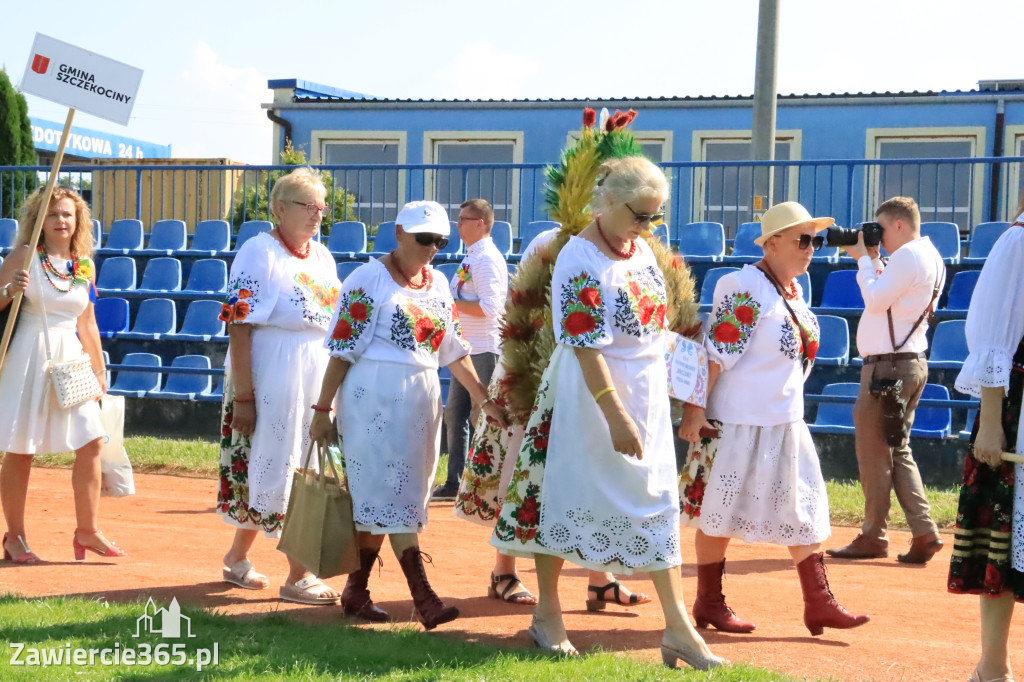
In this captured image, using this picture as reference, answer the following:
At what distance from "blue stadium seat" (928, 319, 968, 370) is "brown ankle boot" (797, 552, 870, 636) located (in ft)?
20.8

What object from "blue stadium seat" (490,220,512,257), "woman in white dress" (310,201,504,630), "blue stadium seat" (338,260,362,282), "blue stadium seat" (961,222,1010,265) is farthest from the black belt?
"blue stadium seat" (338,260,362,282)

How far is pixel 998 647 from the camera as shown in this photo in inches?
186

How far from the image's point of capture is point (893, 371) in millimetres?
7938

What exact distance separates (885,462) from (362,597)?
3.74 meters

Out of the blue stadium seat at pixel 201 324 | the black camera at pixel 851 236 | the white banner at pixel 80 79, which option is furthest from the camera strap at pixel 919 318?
the blue stadium seat at pixel 201 324

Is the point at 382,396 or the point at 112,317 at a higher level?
the point at 112,317

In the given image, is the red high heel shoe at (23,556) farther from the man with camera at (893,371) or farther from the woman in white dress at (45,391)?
the man with camera at (893,371)

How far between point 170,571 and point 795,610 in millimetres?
3482

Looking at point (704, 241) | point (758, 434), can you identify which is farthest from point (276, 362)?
point (704, 241)

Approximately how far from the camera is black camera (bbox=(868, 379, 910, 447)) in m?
7.90

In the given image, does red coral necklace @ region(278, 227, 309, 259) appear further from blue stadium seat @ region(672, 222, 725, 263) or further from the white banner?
blue stadium seat @ region(672, 222, 725, 263)

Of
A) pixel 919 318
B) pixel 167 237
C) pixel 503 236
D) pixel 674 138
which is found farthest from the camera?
pixel 674 138

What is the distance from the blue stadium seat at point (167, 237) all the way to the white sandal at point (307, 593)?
439 inches

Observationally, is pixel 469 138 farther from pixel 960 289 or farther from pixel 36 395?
pixel 36 395
